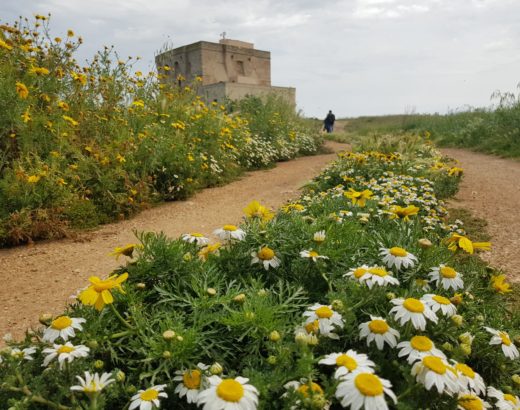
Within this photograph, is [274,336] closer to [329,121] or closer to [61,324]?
[61,324]

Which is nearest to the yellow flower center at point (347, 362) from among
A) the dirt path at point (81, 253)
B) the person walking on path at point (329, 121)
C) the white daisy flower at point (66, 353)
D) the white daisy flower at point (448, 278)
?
the white daisy flower at point (448, 278)

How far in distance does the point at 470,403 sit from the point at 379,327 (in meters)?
0.34

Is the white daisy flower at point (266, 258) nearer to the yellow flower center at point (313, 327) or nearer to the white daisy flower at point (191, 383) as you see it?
the yellow flower center at point (313, 327)

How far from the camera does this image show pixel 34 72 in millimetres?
4418

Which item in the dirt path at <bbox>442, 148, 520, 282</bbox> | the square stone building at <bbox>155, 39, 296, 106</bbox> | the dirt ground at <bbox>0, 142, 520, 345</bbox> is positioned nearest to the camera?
the dirt ground at <bbox>0, 142, 520, 345</bbox>

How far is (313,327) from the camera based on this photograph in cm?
128

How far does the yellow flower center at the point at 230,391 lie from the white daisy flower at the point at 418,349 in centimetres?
48

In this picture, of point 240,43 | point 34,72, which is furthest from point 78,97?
point 240,43

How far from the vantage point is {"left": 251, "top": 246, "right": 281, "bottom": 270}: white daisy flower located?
1.70 metres

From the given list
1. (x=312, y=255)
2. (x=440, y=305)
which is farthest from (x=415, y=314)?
(x=312, y=255)

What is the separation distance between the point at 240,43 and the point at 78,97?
21106 millimetres

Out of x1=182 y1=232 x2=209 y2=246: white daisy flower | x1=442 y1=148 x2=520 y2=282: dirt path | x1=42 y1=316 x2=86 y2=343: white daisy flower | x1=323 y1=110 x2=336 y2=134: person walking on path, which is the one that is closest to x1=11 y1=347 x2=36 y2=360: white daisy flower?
x1=42 y1=316 x2=86 y2=343: white daisy flower

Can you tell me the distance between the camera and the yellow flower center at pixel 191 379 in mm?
1184

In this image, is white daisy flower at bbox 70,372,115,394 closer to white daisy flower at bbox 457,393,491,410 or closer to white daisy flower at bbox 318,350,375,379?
white daisy flower at bbox 318,350,375,379
